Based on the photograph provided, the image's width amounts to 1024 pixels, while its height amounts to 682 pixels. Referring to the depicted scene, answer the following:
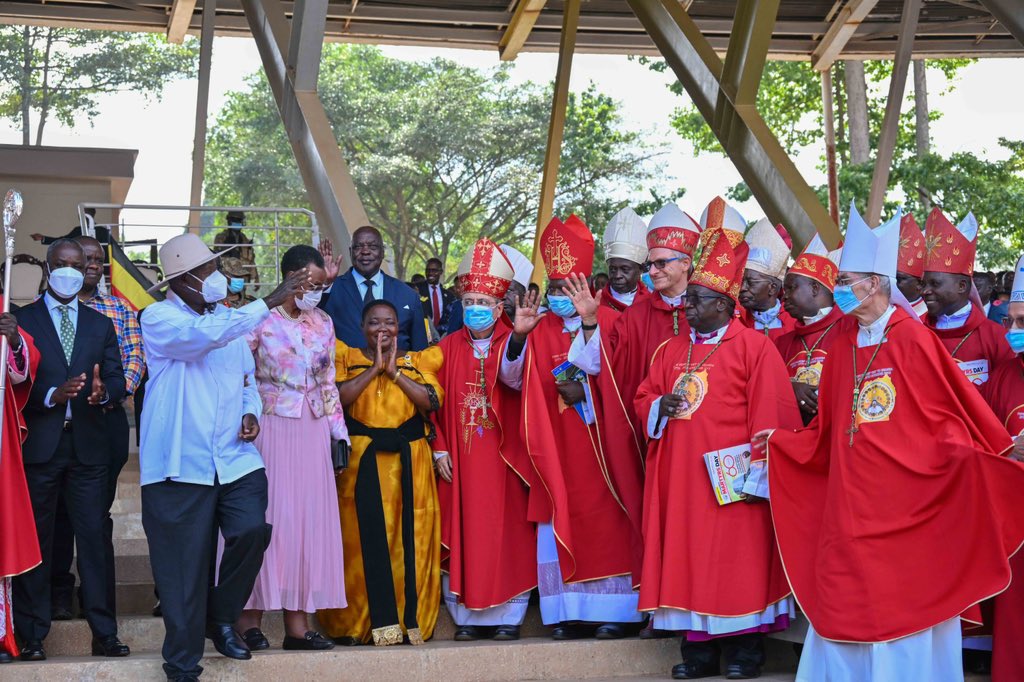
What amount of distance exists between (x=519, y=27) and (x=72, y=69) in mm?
23119

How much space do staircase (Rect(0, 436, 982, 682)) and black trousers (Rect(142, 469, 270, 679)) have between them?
0.93ft

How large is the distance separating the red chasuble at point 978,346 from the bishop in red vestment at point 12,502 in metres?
4.55

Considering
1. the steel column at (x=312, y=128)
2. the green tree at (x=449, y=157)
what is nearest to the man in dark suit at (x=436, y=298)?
the steel column at (x=312, y=128)

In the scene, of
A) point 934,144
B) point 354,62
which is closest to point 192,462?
point 934,144

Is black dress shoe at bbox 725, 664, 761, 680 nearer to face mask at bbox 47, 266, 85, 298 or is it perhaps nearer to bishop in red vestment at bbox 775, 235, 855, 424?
bishop in red vestment at bbox 775, 235, 855, 424

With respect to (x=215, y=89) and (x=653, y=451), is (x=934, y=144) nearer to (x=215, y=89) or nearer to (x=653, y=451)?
(x=215, y=89)

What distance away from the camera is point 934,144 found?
3459 centimetres

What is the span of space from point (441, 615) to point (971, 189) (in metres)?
21.0

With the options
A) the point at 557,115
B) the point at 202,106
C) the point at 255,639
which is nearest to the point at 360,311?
the point at 255,639

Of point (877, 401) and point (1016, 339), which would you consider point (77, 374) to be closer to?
point (877, 401)

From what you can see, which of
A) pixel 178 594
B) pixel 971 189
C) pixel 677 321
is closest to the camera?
pixel 178 594

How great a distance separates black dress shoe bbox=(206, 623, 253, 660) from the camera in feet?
20.5

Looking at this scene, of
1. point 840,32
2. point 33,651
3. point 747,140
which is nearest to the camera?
point 33,651

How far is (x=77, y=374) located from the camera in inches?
265
